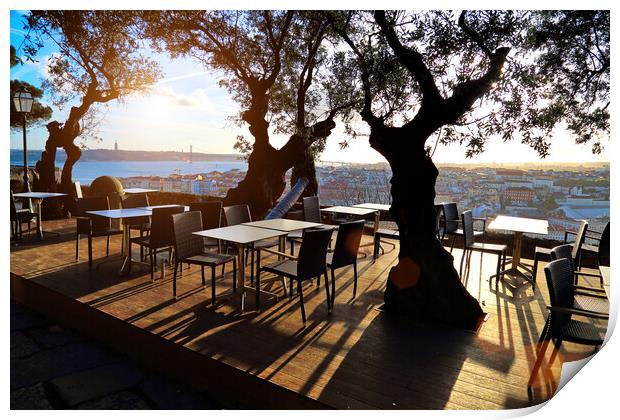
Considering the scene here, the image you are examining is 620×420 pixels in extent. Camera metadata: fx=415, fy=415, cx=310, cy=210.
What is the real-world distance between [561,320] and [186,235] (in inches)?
141

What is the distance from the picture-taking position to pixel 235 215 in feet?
18.7

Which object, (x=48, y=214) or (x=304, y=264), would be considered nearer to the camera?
(x=304, y=264)

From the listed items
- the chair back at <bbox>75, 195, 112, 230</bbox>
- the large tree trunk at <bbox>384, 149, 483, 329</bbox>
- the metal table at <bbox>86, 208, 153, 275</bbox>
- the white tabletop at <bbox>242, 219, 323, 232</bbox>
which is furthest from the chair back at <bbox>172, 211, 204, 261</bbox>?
the large tree trunk at <bbox>384, 149, 483, 329</bbox>

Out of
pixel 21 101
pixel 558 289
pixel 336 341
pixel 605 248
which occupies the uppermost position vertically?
pixel 21 101

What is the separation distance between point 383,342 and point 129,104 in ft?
33.5

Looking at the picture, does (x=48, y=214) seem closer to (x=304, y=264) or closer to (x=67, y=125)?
(x=67, y=125)

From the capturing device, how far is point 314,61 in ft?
27.3

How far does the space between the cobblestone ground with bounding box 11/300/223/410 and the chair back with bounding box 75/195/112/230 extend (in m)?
1.92

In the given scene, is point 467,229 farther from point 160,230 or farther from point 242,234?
point 160,230

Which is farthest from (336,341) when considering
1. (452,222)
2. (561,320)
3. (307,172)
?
(307,172)

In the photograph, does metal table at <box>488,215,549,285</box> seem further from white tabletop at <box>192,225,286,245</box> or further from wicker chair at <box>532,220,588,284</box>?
white tabletop at <box>192,225,286,245</box>

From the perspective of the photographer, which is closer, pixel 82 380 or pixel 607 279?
pixel 82 380

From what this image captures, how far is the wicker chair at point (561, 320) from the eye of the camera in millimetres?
2701
